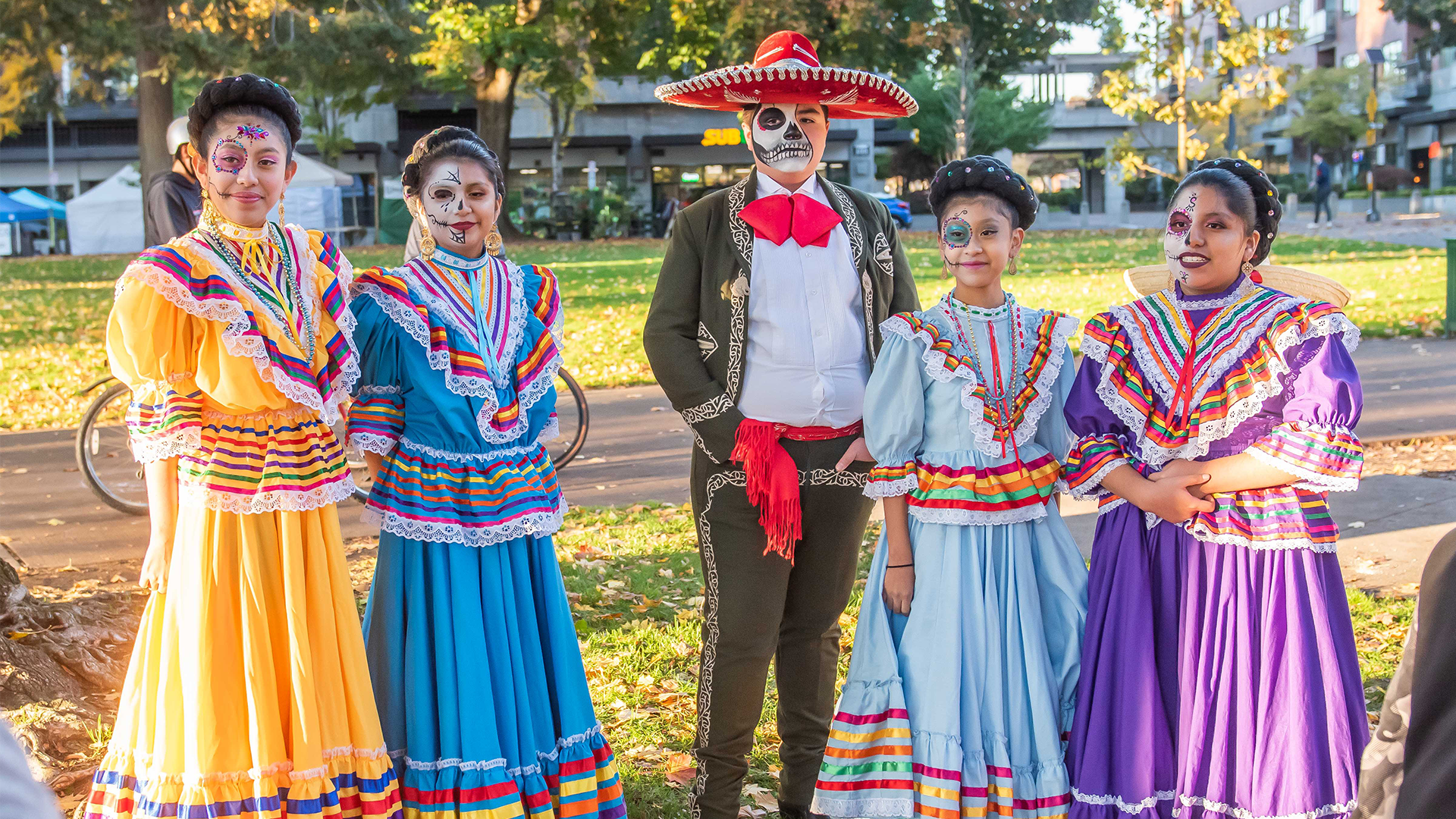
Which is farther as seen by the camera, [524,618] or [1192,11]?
[1192,11]

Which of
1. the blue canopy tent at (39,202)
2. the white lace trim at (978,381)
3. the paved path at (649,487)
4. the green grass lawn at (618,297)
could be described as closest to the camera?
the white lace trim at (978,381)

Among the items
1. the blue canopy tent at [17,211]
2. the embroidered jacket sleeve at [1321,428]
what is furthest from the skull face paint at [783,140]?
the blue canopy tent at [17,211]

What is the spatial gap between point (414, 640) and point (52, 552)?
4052mm

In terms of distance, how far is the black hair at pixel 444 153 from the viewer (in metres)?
3.19

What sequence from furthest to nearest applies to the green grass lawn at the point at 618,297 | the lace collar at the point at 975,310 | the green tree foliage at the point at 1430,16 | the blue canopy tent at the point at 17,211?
1. the green tree foliage at the point at 1430,16
2. the blue canopy tent at the point at 17,211
3. the green grass lawn at the point at 618,297
4. the lace collar at the point at 975,310

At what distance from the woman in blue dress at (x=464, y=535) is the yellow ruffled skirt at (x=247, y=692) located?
16 cm

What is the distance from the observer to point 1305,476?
8.96ft

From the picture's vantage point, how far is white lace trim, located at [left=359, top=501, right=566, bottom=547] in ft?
9.88

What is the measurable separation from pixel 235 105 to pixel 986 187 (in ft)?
6.27

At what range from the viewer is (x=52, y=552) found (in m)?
6.09

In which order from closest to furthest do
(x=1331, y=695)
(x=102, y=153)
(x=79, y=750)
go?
1. (x=1331, y=695)
2. (x=79, y=750)
3. (x=102, y=153)

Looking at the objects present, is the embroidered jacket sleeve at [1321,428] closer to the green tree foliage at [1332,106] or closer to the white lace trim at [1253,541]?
the white lace trim at [1253,541]

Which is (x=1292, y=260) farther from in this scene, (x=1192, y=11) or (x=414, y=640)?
(x=414, y=640)

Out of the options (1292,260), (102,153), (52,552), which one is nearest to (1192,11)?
(1292,260)
